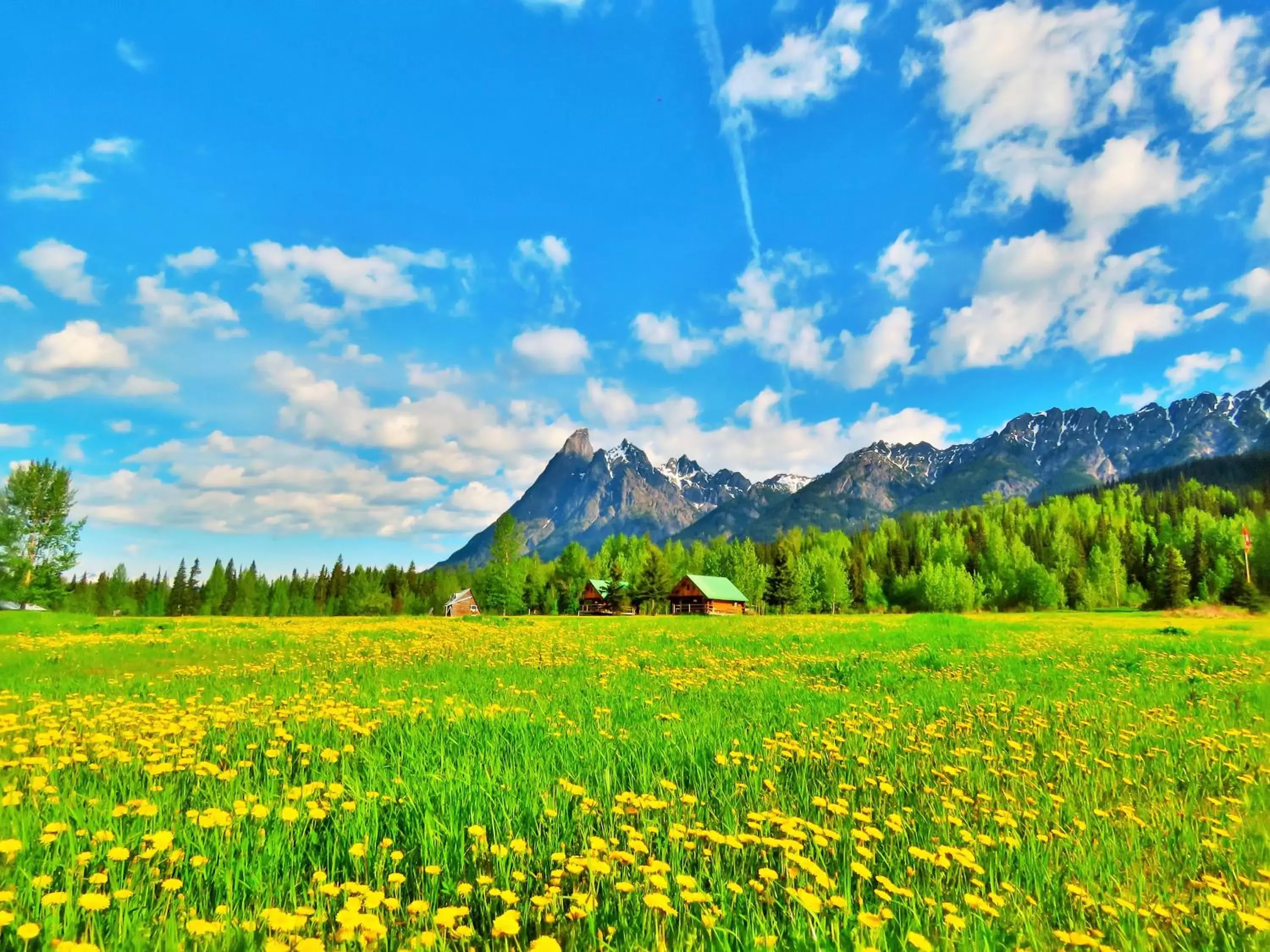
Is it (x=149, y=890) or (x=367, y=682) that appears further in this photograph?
(x=367, y=682)

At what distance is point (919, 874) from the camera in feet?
12.5

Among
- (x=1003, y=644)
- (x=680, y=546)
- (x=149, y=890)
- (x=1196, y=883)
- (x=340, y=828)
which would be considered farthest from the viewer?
(x=680, y=546)

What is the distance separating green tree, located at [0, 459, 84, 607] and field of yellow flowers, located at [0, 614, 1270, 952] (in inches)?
2020

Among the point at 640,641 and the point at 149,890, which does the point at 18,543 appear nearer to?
the point at 640,641

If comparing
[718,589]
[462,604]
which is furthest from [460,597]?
[718,589]

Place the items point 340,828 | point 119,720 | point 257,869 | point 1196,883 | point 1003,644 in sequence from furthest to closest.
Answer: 1. point 1003,644
2. point 119,720
3. point 340,828
4. point 1196,883
5. point 257,869

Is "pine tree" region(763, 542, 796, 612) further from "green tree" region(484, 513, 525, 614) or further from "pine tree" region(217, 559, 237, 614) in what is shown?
"pine tree" region(217, 559, 237, 614)

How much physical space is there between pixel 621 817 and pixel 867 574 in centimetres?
→ 11954

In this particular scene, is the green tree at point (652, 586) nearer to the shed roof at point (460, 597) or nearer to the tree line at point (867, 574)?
the tree line at point (867, 574)

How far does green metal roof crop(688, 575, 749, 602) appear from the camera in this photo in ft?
337

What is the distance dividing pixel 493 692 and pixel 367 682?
2309mm

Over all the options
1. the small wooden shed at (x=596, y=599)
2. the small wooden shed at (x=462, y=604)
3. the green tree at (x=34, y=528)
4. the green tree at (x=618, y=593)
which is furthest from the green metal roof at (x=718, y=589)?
the green tree at (x=34, y=528)

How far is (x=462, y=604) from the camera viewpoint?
133 m

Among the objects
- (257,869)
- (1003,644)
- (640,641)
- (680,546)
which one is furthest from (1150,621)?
(680,546)
